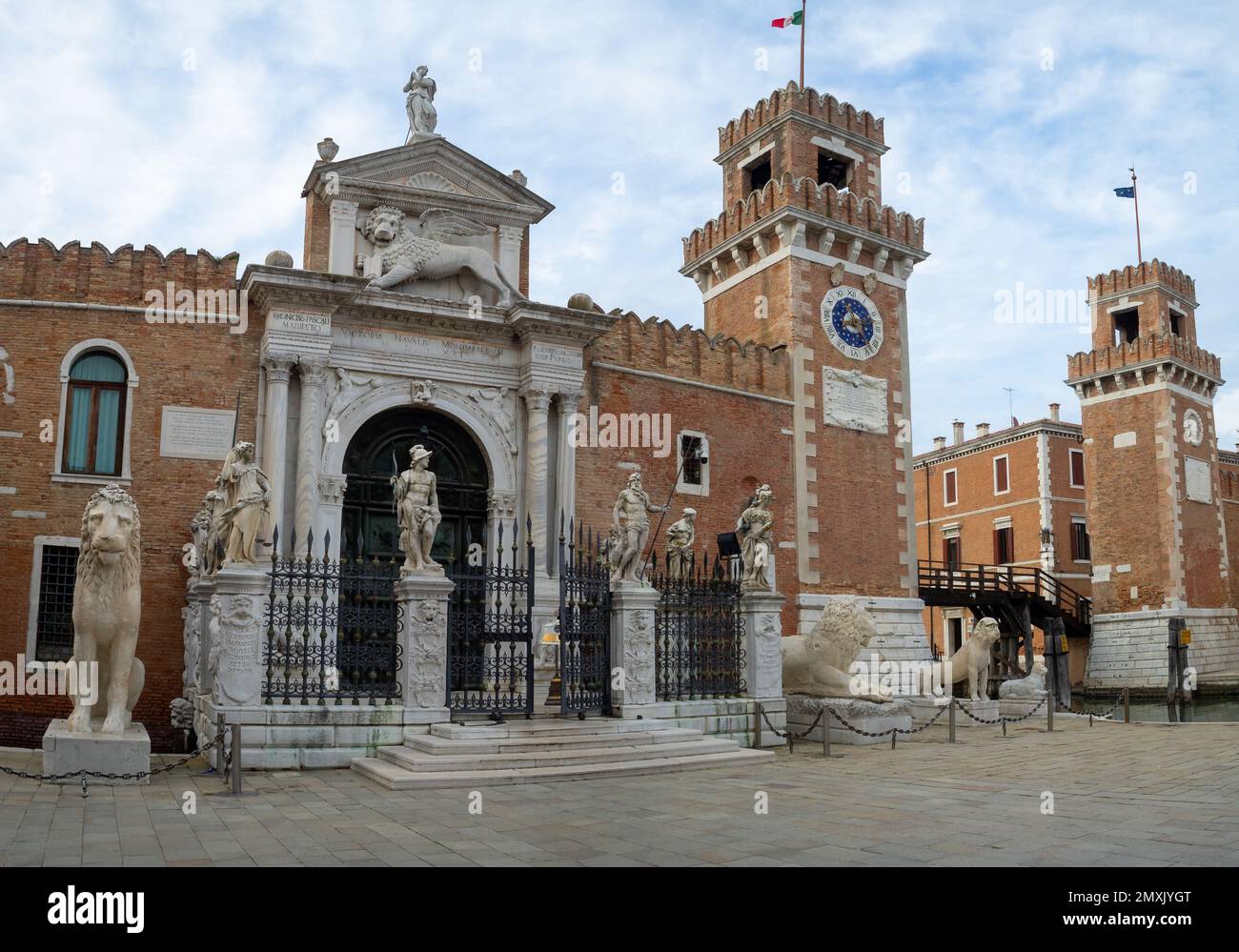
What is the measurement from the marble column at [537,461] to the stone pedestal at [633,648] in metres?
4.54

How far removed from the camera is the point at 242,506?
1202cm

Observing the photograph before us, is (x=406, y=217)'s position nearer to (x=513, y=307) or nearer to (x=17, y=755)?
(x=513, y=307)

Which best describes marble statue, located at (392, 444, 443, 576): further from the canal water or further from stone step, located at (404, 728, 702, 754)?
the canal water

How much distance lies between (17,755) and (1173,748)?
14.5 metres

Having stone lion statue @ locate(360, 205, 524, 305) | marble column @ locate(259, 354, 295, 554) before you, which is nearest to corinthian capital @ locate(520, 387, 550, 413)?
stone lion statue @ locate(360, 205, 524, 305)

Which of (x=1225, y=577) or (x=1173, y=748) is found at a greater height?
(x=1225, y=577)

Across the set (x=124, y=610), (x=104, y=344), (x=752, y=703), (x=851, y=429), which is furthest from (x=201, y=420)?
(x=851, y=429)

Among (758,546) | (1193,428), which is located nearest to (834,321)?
(758,546)

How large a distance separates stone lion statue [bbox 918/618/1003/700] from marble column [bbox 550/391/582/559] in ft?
24.0

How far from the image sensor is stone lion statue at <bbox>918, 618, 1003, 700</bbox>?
756 inches

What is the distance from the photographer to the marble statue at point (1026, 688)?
21.5 meters

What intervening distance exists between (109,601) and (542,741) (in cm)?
449

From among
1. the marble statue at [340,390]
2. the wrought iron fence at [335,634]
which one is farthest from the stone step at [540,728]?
the marble statue at [340,390]

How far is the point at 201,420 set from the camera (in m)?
16.6
